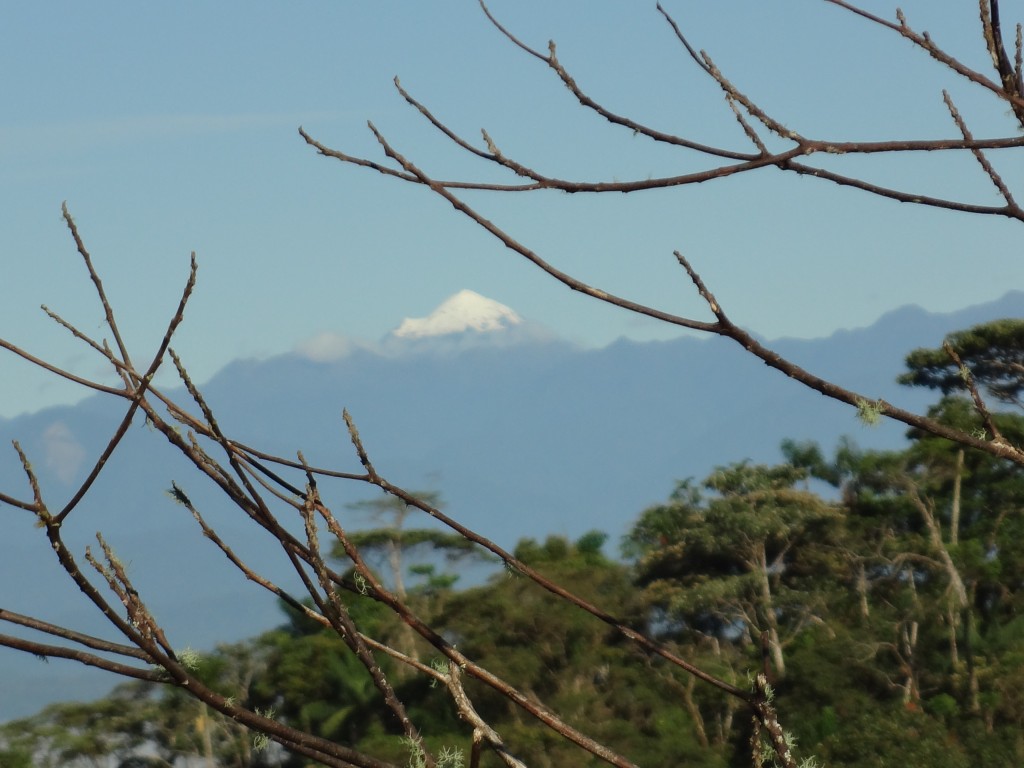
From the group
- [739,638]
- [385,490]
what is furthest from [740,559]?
[385,490]

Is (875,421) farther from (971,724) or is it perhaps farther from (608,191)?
(971,724)

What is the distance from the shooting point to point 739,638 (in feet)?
110

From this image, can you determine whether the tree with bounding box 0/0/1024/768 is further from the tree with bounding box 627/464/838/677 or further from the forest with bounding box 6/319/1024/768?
the tree with bounding box 627/464/838/677

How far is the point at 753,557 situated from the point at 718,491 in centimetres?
255

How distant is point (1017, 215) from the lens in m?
1.45

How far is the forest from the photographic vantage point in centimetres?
2562

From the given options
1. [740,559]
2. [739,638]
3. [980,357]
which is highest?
[980,357]

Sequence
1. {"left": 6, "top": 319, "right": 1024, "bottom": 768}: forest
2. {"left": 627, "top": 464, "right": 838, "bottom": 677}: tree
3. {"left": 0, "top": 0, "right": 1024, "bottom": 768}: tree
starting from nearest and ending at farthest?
{"left": 0, "top": 0, "right": 1024, "bottom": 768}: tree < {"left": 6, "top": 319, "right": 1024, "bottom": 768}: forest < {"left": 627, "top": 464, "right": 838, "bottom": 677}: tree

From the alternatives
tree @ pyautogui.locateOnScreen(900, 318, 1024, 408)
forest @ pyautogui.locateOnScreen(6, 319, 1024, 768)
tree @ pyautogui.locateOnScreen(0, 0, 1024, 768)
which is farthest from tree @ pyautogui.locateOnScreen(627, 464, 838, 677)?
tree @ pyautogui.locateOnScreen(0, 0, 1024, 768)

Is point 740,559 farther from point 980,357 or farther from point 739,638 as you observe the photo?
point 980,357

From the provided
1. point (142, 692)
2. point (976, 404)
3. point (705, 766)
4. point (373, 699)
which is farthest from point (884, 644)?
point (976, 404)

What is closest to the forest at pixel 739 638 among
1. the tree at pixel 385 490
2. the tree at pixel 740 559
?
the tree at pixel 740 559

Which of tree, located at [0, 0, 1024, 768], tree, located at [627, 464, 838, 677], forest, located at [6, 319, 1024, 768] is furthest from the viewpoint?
tree, located at [627, 464, 838, 677]

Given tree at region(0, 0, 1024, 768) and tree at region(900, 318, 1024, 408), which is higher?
tree at region(900, 318, 1024, 408)
